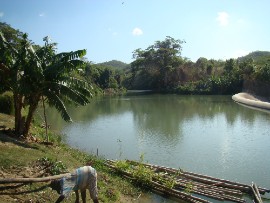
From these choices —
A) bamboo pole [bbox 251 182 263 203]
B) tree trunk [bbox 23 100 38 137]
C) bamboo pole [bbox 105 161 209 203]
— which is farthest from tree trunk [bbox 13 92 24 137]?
bamboo pole [bbox 251 182 263 203]

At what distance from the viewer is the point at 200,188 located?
→ 440 inches

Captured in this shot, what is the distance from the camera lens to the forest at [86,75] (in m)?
12.6

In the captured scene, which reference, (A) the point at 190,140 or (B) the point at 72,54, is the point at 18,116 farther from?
(A) the point at 190,140

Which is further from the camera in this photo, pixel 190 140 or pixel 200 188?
pixel 190 140

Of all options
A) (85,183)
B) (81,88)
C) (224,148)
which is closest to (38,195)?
(85,183)

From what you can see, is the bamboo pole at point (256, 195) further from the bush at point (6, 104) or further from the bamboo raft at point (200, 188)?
the bush at point (6, 104)

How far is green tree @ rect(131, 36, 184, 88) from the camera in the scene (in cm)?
7621

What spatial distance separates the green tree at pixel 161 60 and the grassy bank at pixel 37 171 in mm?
63848

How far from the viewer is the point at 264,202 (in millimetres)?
10758

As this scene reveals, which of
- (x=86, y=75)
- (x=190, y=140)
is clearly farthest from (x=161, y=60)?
(x=190, y=140)

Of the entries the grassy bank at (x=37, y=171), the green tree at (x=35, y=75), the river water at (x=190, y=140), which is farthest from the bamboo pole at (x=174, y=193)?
the green tree at (x=35, y=75)

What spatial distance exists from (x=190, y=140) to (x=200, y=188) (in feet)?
31.1

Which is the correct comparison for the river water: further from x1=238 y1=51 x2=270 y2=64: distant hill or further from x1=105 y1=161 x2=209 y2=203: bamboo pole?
x1=238 y1=51 x2=270 y2=64: distant hill

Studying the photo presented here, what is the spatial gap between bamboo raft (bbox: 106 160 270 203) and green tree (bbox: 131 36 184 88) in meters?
63.6
